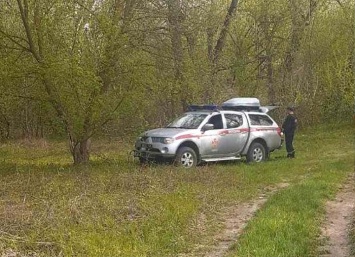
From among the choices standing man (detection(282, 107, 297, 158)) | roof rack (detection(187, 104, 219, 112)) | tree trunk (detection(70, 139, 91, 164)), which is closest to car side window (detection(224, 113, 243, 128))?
roof rack (detection(187, 104, 219, 112))

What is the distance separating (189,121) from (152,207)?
731 centimetres

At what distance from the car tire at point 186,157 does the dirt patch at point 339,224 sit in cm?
416

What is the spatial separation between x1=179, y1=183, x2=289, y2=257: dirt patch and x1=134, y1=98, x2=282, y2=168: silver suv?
3.50 meters

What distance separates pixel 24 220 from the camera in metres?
7.48

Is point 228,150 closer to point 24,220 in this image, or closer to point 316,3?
point 24,220

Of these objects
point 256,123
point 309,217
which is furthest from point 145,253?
point 256,123

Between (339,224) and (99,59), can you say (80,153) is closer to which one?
(99,59)

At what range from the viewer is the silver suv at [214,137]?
48.8 ft

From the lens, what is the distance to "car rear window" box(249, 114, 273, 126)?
17.2 metres

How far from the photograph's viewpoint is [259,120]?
57.1 ft

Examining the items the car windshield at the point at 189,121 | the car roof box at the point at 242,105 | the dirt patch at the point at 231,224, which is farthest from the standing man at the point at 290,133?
the dirt patch at the point at 231,224

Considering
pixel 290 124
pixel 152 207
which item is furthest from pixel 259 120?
pixel 152 207

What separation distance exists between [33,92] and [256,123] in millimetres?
6964

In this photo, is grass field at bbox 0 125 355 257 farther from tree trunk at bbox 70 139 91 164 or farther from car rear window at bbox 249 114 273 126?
car rear window at bbox 249 114 273 126
